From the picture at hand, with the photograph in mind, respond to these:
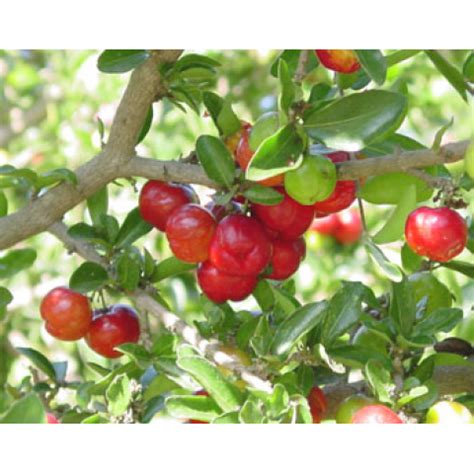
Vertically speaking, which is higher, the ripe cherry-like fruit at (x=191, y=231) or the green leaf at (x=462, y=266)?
the ripe cherry-like fruit at (x=191, y=231)

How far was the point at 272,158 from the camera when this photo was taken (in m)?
1.07

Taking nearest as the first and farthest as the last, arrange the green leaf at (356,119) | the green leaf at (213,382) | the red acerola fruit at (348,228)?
1. the green leaf at (213,382)
2. the green leaf at (356,119)
3. the red acerola fruit at (348,228)

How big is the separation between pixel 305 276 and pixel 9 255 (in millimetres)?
1137

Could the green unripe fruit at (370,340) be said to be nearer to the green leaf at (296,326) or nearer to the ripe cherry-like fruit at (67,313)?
the green leaf at (296,326)

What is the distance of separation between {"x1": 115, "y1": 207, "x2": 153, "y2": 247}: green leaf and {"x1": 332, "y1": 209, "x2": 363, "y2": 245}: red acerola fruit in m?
1.52

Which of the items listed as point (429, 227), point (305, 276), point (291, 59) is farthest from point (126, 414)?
point (305, 276)

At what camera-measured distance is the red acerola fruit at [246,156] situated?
115 cm

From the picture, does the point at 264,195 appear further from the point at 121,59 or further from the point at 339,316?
the point at 121,59

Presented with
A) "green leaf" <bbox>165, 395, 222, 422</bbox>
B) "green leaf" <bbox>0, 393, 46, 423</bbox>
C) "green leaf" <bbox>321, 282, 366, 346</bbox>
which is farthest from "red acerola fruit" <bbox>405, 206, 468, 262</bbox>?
"green leaf" <bbox>0, 393, 46, 423</bbox>

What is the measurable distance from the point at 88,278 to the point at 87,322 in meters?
0.09

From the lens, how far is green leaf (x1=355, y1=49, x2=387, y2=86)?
104 cm

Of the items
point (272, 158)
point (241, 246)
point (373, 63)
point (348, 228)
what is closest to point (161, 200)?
point (241, 246)

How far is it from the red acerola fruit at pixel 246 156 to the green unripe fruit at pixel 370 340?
234 millimetres

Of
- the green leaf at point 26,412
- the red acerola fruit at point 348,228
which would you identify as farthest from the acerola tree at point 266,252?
the red acerola fruit at point 348,228
